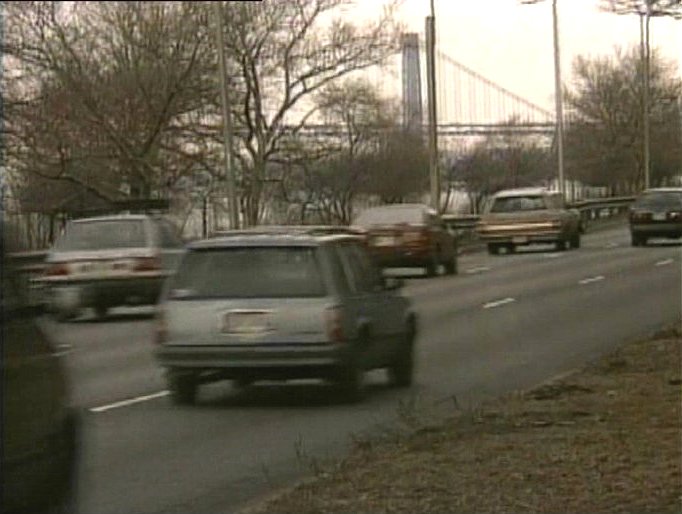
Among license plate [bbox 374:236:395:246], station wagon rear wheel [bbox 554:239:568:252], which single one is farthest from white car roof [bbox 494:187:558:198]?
station wagon rear wheel [bbox 554:239:568:252]

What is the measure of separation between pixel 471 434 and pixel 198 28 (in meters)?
6.97

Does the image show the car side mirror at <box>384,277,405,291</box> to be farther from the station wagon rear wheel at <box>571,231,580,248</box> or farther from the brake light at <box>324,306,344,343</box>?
the station wagon rear wheel at <box>571,231,580,248</box>

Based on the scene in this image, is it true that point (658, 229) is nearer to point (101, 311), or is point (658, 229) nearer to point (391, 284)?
point (101, 311)

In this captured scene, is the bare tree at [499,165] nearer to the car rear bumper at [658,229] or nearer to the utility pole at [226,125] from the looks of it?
the utility pole at [226,125]

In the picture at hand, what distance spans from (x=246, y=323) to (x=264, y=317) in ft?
0.52

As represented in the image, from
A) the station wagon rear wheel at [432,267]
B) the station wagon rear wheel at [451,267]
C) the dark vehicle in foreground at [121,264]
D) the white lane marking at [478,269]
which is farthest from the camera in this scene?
A: the white lane marking at [478,269]

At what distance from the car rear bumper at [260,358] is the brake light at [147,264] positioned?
374 inches

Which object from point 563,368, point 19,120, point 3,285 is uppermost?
point 19,120

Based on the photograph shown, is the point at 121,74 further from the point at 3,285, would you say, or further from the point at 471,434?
the point at 471,434

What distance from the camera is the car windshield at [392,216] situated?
114 ft

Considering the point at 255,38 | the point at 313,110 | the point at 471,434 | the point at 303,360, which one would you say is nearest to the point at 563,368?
the point at 303,360

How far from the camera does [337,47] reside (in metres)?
8.61

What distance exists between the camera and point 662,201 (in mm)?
38656

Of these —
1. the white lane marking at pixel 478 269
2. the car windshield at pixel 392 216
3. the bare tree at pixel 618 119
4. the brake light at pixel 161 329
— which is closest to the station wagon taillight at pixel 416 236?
the car windshield at pixel 392 216
